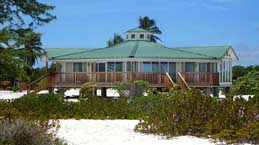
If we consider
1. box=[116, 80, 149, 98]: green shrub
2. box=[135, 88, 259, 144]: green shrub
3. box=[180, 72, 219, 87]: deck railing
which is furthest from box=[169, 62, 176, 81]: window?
box=[135, 88, 259, 144]: green shrub

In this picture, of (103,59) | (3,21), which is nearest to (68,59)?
(103,59)

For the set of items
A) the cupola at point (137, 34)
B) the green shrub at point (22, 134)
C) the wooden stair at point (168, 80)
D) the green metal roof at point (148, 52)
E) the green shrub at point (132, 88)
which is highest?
the cupola at point (137, 34)

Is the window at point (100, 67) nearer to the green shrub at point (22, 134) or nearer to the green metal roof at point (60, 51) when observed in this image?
the green metal roof at point (60, 51)

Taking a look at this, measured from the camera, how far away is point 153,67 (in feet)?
146

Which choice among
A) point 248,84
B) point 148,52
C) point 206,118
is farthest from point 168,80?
point 206,118

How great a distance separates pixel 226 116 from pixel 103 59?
100 ft

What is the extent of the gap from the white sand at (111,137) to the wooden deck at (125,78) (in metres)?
23.5

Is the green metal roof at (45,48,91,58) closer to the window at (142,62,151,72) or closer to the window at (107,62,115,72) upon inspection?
the window at (107,62,115,72)

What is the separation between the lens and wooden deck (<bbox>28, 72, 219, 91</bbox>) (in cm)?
4166

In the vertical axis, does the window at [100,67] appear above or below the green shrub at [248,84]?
above

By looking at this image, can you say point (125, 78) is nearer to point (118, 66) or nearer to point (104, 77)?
point (104, 77)

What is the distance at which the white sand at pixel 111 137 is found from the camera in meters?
13.6

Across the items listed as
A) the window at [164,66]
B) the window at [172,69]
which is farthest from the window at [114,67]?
the window at [172,69]

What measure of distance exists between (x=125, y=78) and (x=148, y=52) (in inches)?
162
